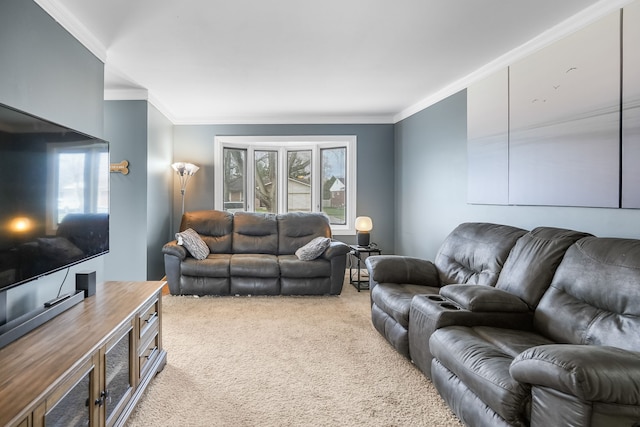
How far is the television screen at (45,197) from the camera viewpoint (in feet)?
4.76

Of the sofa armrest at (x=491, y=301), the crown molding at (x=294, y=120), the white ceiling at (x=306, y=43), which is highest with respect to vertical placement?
the crown molding at (x=294, y=120)

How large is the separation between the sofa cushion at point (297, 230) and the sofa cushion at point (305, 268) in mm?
581

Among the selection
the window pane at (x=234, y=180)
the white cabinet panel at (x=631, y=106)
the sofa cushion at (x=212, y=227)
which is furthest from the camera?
the window pane at (x=234, y=180)

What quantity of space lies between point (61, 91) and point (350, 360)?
2844 mm

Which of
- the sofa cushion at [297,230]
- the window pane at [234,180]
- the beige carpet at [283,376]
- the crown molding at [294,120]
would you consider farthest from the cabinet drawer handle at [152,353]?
the crown molding at [294,120]

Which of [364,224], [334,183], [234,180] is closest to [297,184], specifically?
[334,183]

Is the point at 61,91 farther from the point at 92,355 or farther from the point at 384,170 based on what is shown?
the point at 384,170

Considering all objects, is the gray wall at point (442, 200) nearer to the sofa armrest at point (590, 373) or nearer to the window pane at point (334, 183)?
the window pane at point (334, 183)

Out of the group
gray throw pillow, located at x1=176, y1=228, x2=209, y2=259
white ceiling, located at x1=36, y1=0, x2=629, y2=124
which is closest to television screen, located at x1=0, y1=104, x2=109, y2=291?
white ceiling, located at x1=36, y1=0, x2=629, y2=124

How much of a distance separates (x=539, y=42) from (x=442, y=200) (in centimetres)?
186

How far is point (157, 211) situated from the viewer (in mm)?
4387

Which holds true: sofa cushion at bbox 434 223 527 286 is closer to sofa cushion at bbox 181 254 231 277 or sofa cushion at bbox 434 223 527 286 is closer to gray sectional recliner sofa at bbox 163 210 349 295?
gray sectional recliner sofa at bbox 163 210 349 295

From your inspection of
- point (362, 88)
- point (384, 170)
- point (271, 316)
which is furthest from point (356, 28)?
point (384, 170)

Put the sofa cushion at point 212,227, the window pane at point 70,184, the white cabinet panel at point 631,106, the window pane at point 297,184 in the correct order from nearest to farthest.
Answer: the window pane at point 70,184, the white cabinet panel at point 631,106, the sofa cushion at point 212,227, the window pane at point 297,184
